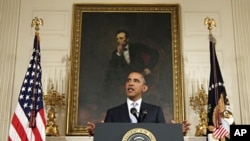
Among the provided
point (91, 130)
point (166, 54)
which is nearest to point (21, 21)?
point (166, 54)

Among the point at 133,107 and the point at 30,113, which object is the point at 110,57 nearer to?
the point at 133,107

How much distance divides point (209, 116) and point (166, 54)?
156cm

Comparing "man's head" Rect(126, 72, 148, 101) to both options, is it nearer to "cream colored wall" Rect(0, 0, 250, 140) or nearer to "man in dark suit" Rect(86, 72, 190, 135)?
"man in dark suit" Rect(86, 72, 190, 135)

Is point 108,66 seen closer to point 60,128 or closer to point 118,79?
point 118,79

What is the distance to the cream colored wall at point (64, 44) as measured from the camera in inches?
266

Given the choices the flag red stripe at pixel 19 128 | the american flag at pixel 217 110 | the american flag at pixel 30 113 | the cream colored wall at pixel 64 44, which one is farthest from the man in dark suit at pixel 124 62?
the flag red stripe at pixel 19 128

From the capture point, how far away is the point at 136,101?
18.6ft

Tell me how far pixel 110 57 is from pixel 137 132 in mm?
2971

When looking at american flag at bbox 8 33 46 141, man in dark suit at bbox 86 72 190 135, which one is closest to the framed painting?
american flag at bbox 8 33 46 141

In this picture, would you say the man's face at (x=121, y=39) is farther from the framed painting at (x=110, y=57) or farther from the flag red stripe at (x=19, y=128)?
the flag red stripe at (x=19, y=128)

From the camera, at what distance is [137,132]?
13.6ft

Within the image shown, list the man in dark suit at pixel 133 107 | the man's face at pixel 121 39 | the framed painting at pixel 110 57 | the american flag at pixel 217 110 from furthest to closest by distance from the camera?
the man's face at pixel 121 39 < the framed painting at pixel 110 57 < the american flag at pixel 217 110 < the man in dark suit at pixel 133 107

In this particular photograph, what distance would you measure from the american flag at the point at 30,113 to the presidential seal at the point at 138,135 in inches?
71.9

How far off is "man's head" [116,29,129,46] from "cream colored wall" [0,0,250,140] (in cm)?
62
